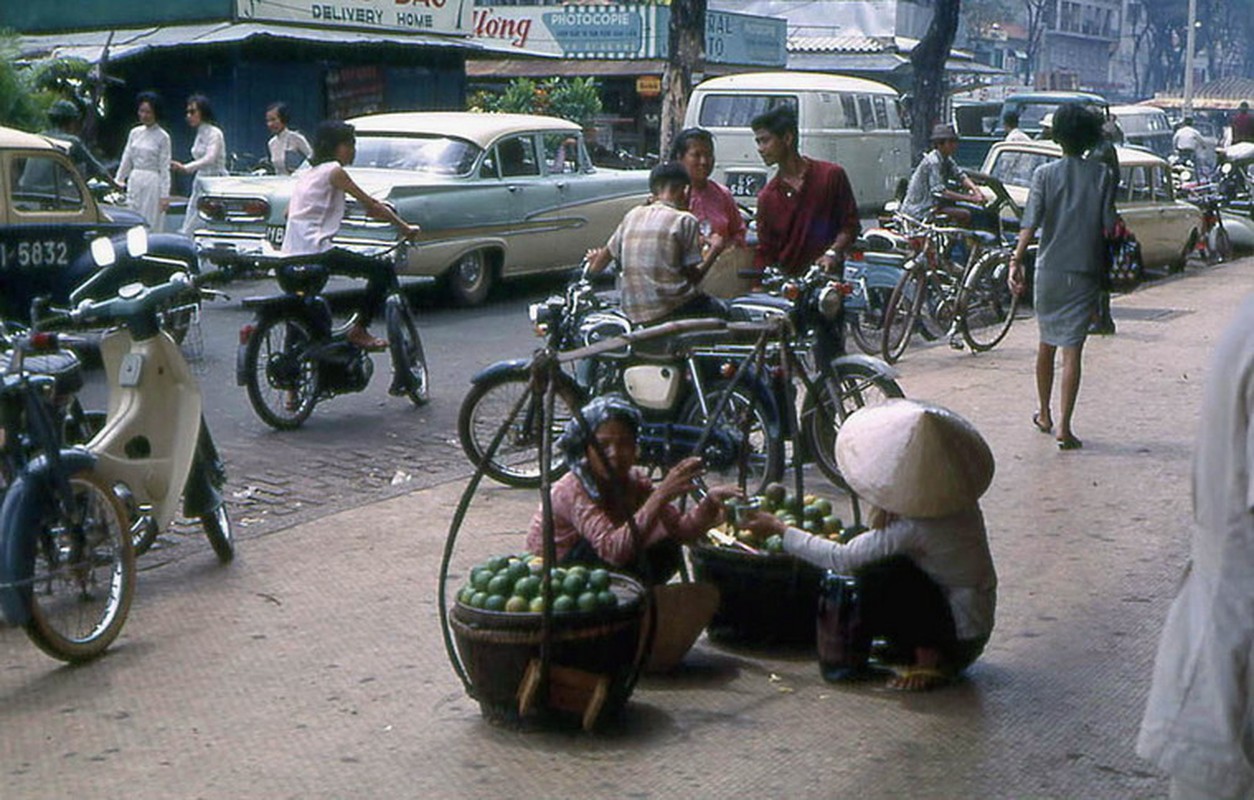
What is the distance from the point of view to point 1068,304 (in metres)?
9.57

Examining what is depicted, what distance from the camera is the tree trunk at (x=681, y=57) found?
22.8 meters

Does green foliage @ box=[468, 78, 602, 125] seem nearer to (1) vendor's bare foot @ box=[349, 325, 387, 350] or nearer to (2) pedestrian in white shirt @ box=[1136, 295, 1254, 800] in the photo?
(1) vendor's bare foot @ box=[349, 325, 387, 350]

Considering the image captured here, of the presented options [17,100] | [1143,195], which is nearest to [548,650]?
[17,100]

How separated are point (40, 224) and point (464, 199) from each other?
4655mm

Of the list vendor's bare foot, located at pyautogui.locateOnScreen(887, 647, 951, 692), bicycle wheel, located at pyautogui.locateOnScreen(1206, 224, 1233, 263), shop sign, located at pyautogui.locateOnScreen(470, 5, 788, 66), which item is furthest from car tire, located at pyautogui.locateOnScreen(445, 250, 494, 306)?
shop sign, located at pyautogui.locateOnScreen(470, 5, 788, 66)

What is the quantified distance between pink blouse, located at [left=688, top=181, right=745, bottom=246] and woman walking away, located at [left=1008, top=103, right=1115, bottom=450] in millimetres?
1544

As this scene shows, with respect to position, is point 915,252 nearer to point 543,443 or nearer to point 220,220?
point 220,220

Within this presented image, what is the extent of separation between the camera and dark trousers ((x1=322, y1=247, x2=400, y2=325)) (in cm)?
1066

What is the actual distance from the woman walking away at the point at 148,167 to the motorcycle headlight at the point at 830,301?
9541 mm

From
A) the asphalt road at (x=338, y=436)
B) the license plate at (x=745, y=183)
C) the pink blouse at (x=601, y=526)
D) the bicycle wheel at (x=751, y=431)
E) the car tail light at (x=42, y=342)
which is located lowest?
the asphalt road at (x=338, y=436)

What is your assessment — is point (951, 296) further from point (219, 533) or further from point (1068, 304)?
point (219, 533)

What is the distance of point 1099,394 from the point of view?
38.4ft

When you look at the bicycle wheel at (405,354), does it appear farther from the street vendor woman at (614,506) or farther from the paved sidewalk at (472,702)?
the street vendor woman at (614,506)

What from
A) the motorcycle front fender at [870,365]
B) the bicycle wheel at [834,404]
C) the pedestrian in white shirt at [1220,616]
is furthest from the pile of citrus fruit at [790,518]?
the pedestrian in white shirt at [1220,616]
